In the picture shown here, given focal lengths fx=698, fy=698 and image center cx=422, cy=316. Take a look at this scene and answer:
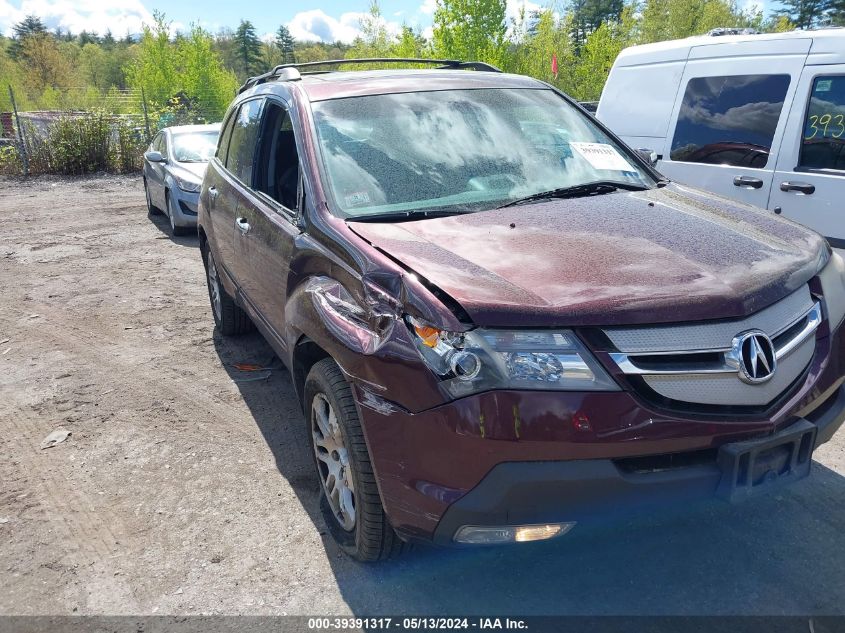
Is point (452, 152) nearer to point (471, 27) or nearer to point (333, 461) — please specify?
point (333, 461)

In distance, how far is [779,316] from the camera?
7.67ft

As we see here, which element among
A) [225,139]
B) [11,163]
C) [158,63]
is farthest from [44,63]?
[225,139]

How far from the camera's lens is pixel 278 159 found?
147 inches

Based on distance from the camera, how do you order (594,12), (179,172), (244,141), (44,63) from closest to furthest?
(244,141) → (179,172) → (44,63) → (594,12)

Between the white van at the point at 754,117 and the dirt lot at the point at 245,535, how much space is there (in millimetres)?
2042

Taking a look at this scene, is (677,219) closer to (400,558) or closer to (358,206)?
(358,206)

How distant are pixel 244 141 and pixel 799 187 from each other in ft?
12.3

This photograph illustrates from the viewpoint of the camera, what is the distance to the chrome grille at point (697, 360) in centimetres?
209

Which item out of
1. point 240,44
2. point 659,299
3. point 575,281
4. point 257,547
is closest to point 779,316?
point 659,299

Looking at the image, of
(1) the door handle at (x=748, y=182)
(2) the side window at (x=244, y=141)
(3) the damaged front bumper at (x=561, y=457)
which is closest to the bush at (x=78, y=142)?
(2) the side window at (x=244, y=141)

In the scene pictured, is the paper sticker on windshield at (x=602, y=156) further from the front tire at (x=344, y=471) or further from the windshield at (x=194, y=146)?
the windshield at (x=194, y=146)

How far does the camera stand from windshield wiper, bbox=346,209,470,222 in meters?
2.86

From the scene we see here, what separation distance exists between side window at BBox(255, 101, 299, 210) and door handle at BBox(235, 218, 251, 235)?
0.70 feet

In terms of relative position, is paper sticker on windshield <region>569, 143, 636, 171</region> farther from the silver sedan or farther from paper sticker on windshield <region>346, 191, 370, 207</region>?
the silver sedan
